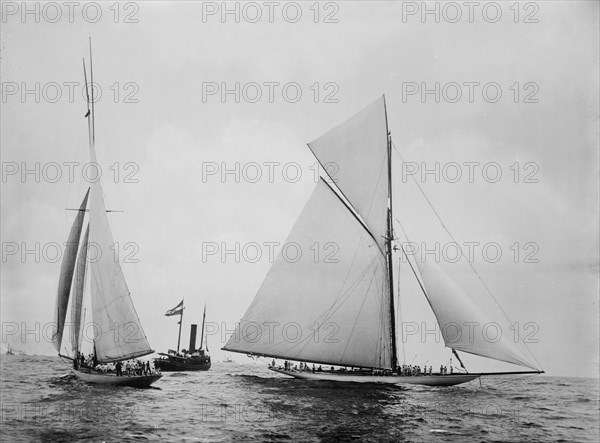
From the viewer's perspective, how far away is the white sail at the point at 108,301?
61.4 ft

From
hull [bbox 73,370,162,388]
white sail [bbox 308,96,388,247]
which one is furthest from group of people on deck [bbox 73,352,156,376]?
white sail [bbox 308,96,388,247]

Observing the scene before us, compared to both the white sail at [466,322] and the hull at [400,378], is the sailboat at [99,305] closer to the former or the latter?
the hull at [400,378]

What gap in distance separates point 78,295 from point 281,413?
28.0 feet

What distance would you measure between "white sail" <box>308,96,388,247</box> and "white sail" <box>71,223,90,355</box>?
27.7 ft

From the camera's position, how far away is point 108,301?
19938 millimetres

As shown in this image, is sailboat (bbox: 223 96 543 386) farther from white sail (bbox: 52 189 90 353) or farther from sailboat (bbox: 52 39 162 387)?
white sail (bbox: 52 189 90 353)

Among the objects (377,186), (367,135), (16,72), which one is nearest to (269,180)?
(367,135)

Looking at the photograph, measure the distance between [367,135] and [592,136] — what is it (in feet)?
23.3

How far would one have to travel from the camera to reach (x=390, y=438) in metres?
15.4

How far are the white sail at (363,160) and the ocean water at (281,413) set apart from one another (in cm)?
684

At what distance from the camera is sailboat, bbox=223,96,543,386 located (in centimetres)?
1986

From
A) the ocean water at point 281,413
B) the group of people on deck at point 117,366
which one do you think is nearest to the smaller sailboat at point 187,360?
the group of people on deck at point 117,366

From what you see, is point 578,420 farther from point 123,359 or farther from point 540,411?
point 123,359

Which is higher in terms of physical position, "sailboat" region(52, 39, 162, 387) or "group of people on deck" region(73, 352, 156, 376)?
"sailboat" region(52, 39, 162, 387)
